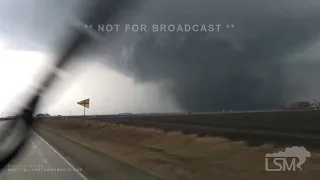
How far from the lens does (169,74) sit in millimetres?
4176

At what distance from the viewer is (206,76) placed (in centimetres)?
409

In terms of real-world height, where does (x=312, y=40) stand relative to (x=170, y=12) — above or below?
below

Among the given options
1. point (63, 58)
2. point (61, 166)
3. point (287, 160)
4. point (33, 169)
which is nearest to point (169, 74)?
point (63, 58)

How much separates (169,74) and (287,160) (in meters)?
1.26

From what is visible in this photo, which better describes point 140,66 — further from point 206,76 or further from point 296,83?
point 296,83

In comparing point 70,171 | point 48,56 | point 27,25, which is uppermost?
point 27,25

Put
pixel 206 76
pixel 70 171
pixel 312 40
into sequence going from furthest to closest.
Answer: pixel 70 171 → pixel 206 76 → pixel 312 40

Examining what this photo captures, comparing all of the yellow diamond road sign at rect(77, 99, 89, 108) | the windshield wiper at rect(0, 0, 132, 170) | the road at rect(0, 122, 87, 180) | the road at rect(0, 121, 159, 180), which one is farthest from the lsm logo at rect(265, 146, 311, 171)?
the road at rect(0, 122, 87, 180)

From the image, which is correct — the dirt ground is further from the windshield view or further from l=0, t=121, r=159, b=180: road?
l=0, t=121, r=159, b=180: road

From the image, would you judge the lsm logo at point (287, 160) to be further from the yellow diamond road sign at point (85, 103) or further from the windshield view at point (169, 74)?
the yellow diamond road sign at point (85, 103)

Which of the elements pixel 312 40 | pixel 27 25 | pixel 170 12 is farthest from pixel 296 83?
pixel 27 25

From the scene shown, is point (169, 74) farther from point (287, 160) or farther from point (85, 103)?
point (287, 160)

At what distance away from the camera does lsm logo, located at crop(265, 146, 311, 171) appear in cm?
383

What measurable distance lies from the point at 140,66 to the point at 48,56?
0.83 metres
